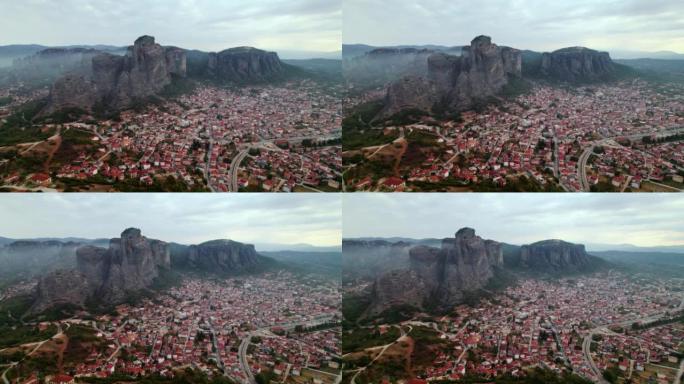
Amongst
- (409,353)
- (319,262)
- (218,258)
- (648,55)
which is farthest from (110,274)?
(648,55)

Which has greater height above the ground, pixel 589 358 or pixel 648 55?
pixel 648 55

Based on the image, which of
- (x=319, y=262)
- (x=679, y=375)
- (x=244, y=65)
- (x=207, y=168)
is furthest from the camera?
(x=244, y=65)

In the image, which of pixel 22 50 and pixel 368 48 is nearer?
pixel 368 48

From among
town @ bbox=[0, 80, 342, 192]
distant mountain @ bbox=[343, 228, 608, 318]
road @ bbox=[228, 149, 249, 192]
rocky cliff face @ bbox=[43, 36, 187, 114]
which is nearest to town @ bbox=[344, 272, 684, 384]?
distant mountain @ bbox=[343, 228, 608, 318]

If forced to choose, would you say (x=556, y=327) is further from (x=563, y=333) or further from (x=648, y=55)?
(x=648, y=55)

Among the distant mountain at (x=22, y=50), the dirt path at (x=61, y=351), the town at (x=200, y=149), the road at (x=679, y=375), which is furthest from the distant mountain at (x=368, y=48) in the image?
the dirt path at (x=61, y=351)

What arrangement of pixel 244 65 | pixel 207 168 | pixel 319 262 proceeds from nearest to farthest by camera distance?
pixel 207 168, pixel 319 262, pixel 244 65

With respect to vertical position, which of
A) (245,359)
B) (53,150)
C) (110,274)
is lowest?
(245,359)

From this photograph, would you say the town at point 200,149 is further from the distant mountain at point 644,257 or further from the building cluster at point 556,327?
the distant mountain at point 644,257
